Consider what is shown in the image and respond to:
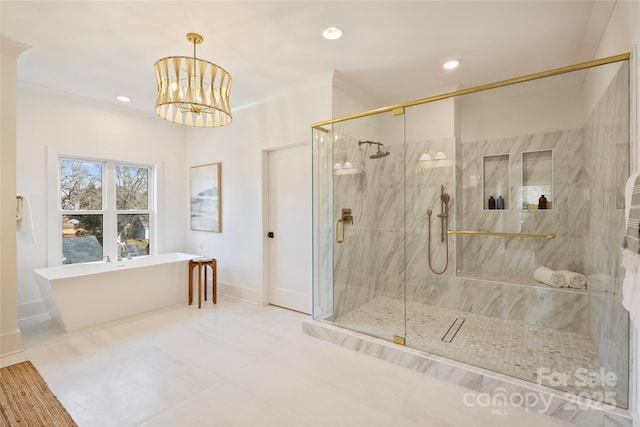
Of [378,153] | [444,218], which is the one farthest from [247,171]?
[444,218]

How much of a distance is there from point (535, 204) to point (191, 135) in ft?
15.4

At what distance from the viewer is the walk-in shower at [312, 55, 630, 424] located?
→ 2.25 meters

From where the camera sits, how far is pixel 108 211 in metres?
4.02

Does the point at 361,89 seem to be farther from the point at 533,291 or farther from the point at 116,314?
the point at 116,314

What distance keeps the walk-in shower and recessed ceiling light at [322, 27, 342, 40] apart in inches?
28.5

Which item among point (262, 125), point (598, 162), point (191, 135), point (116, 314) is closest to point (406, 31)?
point (598, 162)

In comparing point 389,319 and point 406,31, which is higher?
point 406,31

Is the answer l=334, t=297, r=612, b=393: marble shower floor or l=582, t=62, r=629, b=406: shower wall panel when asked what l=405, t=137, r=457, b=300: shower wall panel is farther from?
l=582, t=62, r=629, b=406: shower wall panel

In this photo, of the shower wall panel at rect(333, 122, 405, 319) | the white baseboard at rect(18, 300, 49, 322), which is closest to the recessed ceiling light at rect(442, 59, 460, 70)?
the shower wall panel at rect(333, 122, 405, 319)

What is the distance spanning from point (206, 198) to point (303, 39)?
279cm

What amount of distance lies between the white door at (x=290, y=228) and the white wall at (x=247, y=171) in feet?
0.42

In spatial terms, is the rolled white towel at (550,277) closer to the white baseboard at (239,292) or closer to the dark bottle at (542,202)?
the dark bottle at (542,202)

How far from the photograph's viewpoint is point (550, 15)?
85.7 inches

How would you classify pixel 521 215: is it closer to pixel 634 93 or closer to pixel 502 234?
pixel 502 234
